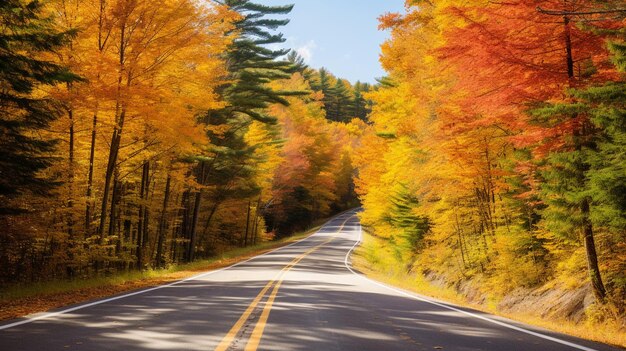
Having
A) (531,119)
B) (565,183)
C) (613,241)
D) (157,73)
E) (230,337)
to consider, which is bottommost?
(230,337)

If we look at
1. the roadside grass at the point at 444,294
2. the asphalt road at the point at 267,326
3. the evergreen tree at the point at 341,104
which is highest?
the evergreen tree at the point at 341,104

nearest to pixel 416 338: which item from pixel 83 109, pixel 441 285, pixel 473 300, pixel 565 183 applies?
pixel 565 183

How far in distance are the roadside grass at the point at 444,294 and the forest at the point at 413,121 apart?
646 millimetres

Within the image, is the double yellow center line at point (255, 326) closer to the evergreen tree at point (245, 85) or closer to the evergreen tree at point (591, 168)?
the evergreen tree at point (591, 168)

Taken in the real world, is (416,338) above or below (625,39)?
below

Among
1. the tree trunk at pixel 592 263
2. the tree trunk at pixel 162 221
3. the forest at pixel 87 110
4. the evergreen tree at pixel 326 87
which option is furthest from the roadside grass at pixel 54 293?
the evergreen tree at pixel 326 87

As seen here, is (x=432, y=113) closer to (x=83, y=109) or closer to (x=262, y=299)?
(x=262, y=299)

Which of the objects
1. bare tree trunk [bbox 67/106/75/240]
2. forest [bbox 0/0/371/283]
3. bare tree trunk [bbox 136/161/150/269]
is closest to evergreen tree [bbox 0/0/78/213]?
forest [bbox 0/0/371/283]

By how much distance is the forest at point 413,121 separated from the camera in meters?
9.45

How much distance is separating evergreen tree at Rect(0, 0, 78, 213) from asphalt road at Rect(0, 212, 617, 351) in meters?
4.41

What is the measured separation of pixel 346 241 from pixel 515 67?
3924cm

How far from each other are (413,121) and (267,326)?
15.9 m

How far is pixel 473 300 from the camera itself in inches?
656

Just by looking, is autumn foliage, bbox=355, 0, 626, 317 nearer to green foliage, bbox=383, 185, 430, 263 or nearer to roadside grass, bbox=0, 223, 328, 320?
green foliage, bbox=383, 185, 430, 263
